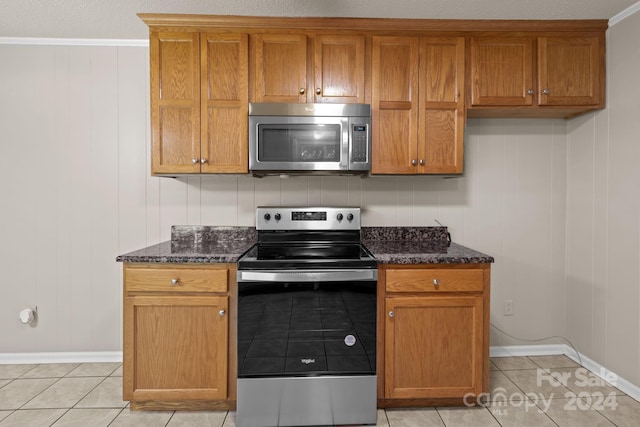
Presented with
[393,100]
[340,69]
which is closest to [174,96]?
[340,69]

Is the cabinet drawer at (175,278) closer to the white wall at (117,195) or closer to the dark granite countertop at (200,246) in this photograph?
the dark granite countertop at (200,246)

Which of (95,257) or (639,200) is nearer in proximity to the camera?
(639,200)

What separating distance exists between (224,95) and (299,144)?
0.55 m

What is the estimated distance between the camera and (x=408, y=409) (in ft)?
6.48

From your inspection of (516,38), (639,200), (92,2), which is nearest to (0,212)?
(92,2)

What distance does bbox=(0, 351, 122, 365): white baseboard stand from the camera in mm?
2490

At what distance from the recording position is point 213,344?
1885 millimetres

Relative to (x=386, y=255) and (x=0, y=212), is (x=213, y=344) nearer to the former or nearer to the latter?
(x=386, y=255)

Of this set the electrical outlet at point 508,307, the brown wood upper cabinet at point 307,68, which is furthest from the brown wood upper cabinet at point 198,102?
the electrical outlet at point 508,307

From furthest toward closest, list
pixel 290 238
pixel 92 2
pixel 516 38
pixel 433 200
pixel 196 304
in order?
pixel 433 200, pixel 290 238, pixel 516 38, pixel 92 2, pixel 196 304

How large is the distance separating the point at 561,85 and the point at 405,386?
2.11 metres

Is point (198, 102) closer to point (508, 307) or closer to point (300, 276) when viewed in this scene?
point (300, 276)

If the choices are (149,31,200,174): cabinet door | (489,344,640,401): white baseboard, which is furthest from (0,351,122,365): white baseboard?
(489,344,640,401): white baseboard

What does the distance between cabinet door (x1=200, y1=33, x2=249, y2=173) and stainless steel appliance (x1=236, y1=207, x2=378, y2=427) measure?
766 mm
